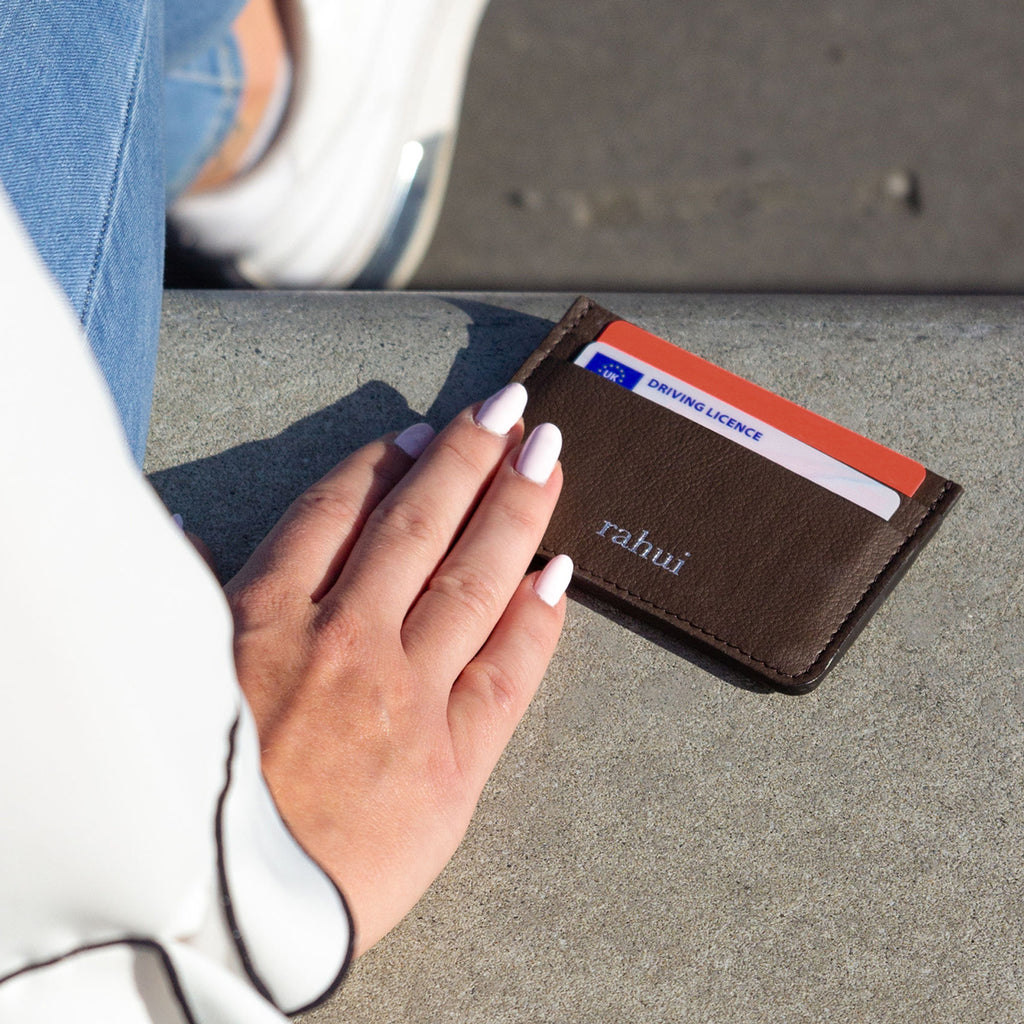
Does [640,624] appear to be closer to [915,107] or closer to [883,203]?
[883,203]

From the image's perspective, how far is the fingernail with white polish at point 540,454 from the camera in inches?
31.3

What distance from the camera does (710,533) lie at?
802 millimetres

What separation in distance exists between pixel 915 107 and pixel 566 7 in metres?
0.64

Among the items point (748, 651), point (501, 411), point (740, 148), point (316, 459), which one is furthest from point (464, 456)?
point (740, 148)

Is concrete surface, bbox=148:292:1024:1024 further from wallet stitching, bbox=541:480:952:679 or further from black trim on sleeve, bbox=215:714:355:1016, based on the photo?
black trim on sleeve, bbox=215:714:355:1016

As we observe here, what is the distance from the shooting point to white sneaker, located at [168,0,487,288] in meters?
1.26

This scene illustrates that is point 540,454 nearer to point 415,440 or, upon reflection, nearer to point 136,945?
point 415,440

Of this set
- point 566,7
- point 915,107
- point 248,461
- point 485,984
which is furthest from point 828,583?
point 566,7

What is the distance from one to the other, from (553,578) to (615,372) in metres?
0.21

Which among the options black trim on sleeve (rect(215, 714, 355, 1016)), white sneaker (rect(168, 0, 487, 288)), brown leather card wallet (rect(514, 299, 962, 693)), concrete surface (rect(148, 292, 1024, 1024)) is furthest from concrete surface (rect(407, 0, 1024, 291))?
black trim on sleeve (rect(215, 714, 355, 1016))

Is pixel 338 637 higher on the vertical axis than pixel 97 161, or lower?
lower

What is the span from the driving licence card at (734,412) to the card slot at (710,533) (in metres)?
0.01

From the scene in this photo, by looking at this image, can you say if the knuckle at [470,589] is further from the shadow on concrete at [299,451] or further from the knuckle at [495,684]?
the shadow on concrete at [299,451]

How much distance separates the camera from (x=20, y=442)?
266 millimetres
